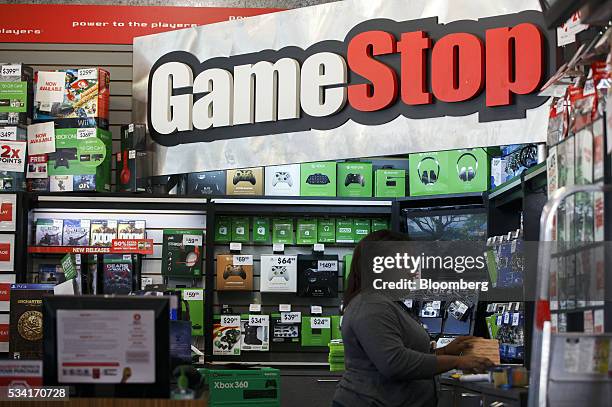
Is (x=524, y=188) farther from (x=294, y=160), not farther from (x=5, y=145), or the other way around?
(x=5, y=145)

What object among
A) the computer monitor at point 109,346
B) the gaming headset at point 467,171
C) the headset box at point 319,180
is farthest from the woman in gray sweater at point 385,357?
the headset box at point 319,180

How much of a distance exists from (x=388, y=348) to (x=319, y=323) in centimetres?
339

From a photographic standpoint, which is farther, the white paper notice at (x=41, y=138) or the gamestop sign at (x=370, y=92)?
the white paper notice at (x=41, y=138)

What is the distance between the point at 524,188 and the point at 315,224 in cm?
249

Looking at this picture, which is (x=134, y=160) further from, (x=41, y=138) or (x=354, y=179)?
(x=354, y=179)

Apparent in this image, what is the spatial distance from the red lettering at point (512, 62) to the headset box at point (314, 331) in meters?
3.00

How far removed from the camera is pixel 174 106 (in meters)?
5.54

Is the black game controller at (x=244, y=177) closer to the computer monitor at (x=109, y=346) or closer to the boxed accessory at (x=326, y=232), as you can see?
the boxed accessory at (x=326, y=232)

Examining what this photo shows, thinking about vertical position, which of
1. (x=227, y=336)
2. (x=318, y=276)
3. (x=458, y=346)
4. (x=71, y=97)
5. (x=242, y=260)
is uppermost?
(x=71, y=97)

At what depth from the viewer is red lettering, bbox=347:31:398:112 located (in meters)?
4.53

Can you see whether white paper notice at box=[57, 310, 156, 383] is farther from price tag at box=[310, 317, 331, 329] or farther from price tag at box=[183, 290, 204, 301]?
price tag at box=[310, 317, 331, 329]

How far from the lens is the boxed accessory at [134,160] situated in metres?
6.61

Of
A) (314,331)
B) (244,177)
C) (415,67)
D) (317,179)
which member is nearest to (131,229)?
(244,177)

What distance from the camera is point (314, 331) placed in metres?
6.89
